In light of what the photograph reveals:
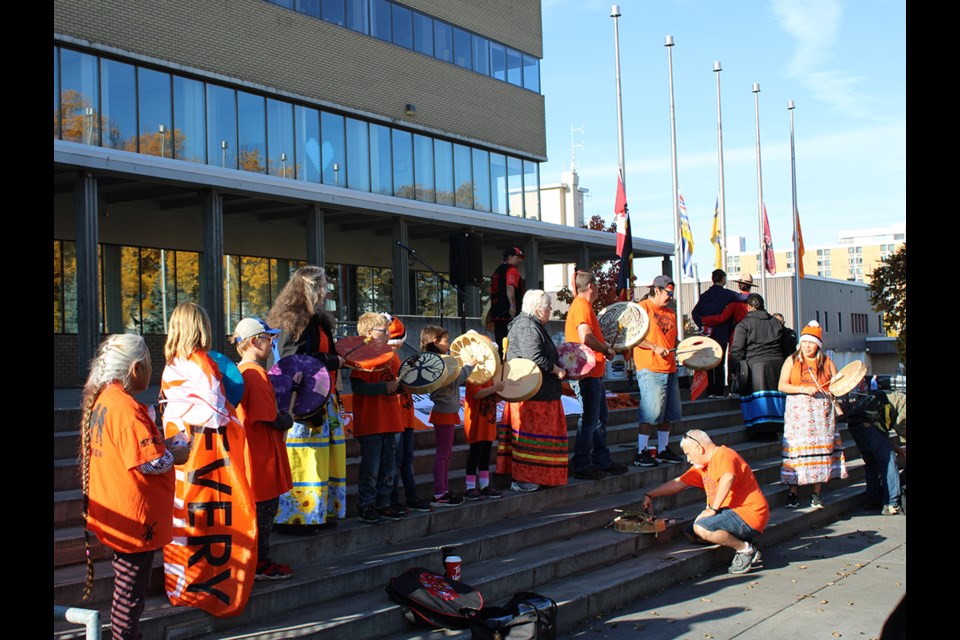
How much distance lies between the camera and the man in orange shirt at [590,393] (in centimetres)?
957

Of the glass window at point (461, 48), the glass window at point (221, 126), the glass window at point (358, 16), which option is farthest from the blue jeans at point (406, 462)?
the glass window at point (461, 48)

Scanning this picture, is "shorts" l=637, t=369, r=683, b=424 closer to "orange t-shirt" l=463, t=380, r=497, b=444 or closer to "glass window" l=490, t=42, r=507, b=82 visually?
"orange t-shirt" l=463, t=380, r=497, b=444

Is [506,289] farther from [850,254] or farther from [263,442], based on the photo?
[850,254]

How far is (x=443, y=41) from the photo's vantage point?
2841cm

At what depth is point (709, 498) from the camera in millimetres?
8680

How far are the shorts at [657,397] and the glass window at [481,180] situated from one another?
19.4 metres

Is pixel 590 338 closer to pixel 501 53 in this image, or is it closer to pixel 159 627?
pixel 159 627

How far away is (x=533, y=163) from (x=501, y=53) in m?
3.75

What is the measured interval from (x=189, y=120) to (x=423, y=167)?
8178 millimetres

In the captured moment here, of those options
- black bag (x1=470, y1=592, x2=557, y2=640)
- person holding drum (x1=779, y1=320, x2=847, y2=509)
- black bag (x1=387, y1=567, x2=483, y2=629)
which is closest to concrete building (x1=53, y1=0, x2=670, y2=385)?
person holding drum (x1=779, y1=320, x2=847, y2=509)

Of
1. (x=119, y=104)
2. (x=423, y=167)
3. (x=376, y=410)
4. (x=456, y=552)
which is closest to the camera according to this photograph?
(x=456, y=552)

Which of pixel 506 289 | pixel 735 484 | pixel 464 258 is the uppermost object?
pixel 464 258

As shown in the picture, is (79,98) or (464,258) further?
(79,98)

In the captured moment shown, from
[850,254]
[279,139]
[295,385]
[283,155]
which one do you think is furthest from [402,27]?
[850,254]
